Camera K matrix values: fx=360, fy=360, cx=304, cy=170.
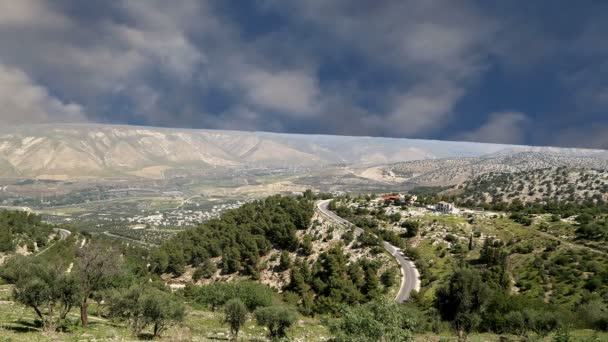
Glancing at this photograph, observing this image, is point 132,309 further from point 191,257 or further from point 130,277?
point 191,257

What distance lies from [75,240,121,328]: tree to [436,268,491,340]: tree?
103 feet

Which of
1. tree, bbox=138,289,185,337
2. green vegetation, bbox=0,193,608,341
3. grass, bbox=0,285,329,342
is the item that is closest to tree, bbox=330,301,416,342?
green vegetation, bbox=0,193,608,341

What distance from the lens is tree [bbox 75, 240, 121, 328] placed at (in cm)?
2791

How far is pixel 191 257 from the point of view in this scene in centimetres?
7781

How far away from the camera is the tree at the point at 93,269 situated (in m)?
27.9

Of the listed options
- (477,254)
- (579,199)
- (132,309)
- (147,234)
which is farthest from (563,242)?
(147,234)

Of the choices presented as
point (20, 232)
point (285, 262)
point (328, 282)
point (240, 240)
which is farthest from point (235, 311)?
point (20, 232)

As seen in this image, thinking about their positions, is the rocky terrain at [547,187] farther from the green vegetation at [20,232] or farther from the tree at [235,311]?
the green vegetation at [20,232]

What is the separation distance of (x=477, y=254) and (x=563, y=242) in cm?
1324

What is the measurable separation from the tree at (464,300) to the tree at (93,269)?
3154cm

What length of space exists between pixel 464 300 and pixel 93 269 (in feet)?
115

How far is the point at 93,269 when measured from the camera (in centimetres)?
2906

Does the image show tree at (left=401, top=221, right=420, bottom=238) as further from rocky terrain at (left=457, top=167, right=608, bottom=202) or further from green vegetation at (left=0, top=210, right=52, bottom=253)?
rocky terrain at (left=457, top=167, right=608, bottom=202)

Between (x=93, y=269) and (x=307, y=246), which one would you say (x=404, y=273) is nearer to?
(x=307, y=246)
